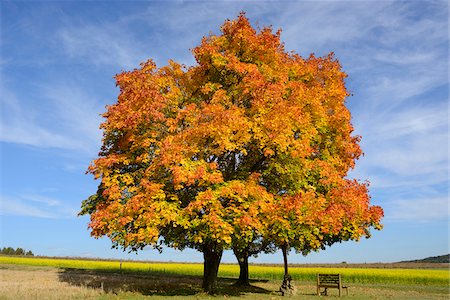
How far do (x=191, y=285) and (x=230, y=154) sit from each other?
12.9m

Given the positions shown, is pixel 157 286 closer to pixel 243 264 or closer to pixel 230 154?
pixel 243 264

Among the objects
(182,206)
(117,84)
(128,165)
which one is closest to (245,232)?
(182,206)

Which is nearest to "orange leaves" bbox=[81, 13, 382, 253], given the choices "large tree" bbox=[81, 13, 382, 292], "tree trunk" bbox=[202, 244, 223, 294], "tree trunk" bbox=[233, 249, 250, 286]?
"large tree" bbox=[81, 13, 382, 292]

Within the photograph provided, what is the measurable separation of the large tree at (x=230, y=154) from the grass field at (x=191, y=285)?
3282 mm

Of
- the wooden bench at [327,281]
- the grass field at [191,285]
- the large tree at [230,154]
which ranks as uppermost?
Result: the large tree at [230,154]

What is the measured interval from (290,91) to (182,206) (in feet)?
31.1

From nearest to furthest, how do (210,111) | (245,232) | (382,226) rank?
(245,232), (210,111), (382,226)

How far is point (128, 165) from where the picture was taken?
76.4ft

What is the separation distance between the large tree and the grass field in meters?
3.28

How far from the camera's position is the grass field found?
890 inches

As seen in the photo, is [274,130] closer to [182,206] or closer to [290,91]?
[290,91]

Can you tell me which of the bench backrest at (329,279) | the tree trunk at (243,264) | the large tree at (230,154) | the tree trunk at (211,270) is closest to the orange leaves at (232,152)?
the large tree at (230,154)

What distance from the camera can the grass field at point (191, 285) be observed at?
22594 millimetres

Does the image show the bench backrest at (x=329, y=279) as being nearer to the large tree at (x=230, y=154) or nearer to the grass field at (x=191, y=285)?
the grass field at (x=191, y=285)
